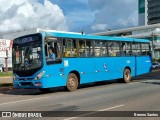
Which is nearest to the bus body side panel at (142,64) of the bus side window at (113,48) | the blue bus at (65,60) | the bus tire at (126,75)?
the bus tire at (126,75)

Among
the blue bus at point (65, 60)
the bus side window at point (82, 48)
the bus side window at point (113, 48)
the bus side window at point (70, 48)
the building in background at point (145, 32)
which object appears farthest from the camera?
the building in background at point (145, 32)

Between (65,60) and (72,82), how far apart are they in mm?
1320

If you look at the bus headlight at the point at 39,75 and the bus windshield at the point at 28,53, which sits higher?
the bus windshield at the point at 28,53

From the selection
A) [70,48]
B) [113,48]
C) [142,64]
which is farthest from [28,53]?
[142,64]

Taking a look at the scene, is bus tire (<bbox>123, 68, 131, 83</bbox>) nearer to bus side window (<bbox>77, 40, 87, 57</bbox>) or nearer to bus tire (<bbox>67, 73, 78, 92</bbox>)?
bus side window (<bbox>77, 40, 87, 57</bbox>)

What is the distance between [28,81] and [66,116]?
8033 mm

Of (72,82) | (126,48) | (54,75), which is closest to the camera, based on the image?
(54,75)

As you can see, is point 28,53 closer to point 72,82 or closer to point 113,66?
point 72,82

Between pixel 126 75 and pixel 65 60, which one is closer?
pixel 65 60

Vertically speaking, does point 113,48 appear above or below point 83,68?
above

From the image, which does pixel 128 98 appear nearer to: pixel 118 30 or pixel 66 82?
pixel 66 82

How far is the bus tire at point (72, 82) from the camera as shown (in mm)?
19487

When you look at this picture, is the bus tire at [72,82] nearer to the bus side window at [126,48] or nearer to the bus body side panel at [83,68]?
the bus body side panel at [83,68]

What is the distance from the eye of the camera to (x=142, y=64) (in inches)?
1042
